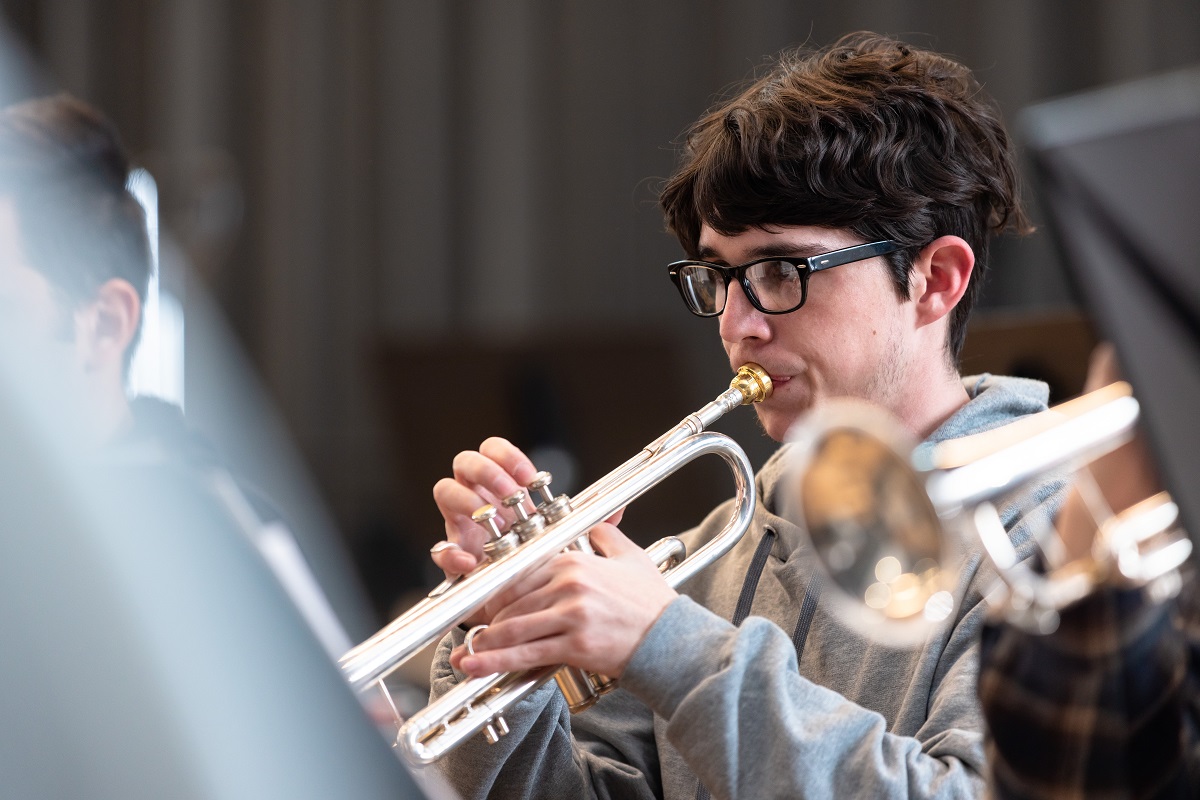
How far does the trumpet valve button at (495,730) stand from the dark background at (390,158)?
2.00m

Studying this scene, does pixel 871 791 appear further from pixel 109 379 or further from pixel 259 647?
pixel 109 379

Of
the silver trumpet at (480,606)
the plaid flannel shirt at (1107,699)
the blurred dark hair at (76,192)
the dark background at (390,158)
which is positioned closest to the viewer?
the plaid flannel shirt at (1107,699)

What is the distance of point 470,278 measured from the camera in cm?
326

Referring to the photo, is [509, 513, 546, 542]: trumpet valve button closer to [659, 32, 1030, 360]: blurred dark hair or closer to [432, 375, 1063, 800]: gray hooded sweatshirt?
[432, 375, 1063, 800]: gray hooded sweatshirt

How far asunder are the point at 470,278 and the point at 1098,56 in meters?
1.73

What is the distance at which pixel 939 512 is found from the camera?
596mm

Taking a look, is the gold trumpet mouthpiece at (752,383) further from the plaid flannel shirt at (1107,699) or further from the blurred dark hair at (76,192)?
the blurred dark hair at (76,192)

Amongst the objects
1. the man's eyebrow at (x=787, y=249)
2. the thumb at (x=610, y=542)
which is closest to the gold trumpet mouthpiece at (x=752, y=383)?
the man's eyebrow at (x=787, y=249)

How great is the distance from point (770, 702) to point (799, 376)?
0.43 meters

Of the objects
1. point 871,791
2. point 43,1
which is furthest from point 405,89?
point 871,791

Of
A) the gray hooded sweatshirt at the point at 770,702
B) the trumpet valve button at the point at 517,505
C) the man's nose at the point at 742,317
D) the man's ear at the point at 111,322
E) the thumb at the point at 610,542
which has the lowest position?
the gray hooded sweatshirt at the point at 770,702

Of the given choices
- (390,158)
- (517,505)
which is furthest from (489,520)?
(390,158)

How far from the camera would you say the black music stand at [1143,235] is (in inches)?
18.8

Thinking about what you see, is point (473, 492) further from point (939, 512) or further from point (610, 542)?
point (939, 512)
